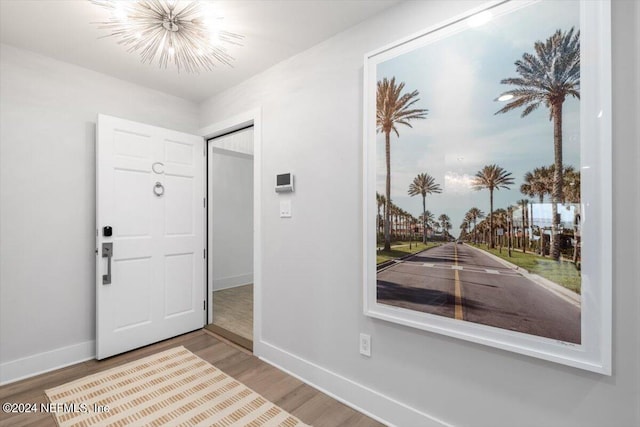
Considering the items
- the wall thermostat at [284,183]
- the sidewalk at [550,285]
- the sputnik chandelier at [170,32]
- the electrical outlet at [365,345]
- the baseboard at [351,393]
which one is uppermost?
the sputnik chandelier at [170,32]

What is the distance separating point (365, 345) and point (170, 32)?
238cm

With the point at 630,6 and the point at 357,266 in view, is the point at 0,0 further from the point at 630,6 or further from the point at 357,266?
the point at 630,6

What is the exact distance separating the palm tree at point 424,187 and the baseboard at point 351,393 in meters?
0.98

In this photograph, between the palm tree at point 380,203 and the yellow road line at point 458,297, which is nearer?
the yellow road line at point 458,297

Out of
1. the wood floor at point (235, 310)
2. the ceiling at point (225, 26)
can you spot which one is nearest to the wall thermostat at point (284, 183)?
the ceiling at point (225, 26)

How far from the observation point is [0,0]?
5.55ft

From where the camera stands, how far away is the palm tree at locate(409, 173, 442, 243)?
62.2 inches

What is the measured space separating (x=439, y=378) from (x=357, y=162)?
1.32 metres

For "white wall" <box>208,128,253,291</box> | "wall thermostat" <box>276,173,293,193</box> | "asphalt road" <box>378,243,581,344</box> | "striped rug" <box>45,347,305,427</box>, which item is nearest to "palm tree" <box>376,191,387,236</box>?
"asphalt road" <box>378,243,581,344</box>

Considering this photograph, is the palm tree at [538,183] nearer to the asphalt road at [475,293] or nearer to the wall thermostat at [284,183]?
the asphalt road at [475,293]

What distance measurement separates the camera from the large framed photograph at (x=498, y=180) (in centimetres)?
116

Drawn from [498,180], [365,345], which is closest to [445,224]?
[498,180]

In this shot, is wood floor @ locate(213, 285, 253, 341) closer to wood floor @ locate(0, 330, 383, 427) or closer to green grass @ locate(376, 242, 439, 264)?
wood floor @ locate(0, 330, 383, 427)

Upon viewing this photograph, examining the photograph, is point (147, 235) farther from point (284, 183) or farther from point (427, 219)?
point (427, 219)
